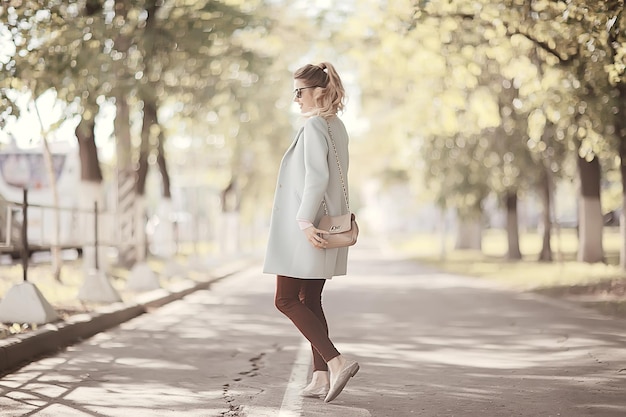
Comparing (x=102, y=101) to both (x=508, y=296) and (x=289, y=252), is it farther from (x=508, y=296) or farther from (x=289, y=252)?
(x=289, y=252)

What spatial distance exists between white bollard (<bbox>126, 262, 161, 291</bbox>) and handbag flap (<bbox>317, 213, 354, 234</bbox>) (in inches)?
461

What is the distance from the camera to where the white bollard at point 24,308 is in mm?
11172

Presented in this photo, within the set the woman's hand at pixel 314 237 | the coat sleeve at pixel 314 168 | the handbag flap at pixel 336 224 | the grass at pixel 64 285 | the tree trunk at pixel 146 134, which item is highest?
the tree trunk at pixel 146 134

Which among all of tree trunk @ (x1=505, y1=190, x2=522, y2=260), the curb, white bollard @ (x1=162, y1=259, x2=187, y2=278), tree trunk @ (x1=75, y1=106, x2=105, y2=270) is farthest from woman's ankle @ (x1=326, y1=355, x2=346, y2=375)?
tree trunk @ (x1=505, y1=190, x2=522, y2=260)

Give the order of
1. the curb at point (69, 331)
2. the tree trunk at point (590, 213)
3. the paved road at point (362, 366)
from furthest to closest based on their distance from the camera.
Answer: the tree trunk at point (590, 213)
the curb at point (69, 331)
the paved road at point (362, 366)

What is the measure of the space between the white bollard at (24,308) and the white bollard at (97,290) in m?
3.21

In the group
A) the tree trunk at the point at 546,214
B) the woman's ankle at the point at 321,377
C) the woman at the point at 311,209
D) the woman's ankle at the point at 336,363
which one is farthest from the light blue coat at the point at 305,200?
the tree trunk at the point at 546,214

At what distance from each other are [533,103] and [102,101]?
7.62 m

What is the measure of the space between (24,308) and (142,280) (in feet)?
23.5

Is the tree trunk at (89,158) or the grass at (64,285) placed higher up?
the tree trunk at (89,158)

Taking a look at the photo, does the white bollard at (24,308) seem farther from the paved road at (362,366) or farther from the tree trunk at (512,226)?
the tree trunk at (512,226)

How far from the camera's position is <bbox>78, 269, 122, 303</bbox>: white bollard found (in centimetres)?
1461

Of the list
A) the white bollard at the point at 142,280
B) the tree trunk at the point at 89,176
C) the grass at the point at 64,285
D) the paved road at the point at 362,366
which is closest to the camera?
the paved road at the point at 362,366

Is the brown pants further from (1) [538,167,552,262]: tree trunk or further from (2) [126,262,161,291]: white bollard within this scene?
(1) [538,167,552,262]: tree trunk
